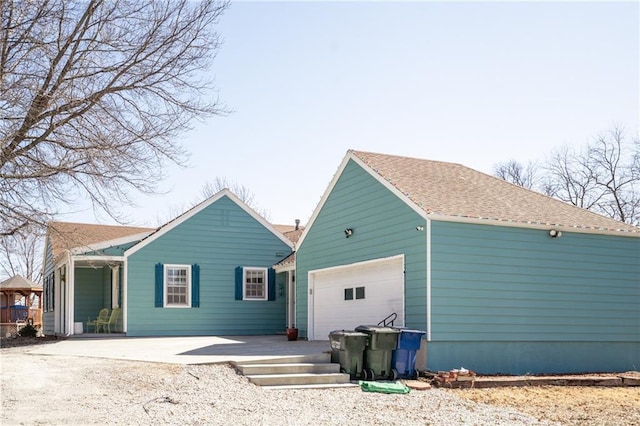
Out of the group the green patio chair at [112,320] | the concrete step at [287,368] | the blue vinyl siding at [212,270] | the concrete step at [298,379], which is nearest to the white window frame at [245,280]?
the blue vinyl siding at [212,270]

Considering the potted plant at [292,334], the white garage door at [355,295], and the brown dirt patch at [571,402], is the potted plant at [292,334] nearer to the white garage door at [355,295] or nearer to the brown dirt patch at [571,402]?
the white garage door at [355,295]

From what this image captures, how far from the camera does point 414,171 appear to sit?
1756 cm

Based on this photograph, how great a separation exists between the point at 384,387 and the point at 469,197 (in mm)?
5716

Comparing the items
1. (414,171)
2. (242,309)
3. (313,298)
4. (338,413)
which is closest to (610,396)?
(338,413)

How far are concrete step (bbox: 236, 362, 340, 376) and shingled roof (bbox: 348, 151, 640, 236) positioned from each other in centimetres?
360

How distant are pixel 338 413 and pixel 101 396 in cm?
339

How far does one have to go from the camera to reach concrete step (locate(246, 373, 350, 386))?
12055 millimetres

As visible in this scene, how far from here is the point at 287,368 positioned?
1272cm

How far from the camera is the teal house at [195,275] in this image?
866 inches

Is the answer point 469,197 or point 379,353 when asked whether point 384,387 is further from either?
point 469,197

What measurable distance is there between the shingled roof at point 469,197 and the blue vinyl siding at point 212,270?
719cm

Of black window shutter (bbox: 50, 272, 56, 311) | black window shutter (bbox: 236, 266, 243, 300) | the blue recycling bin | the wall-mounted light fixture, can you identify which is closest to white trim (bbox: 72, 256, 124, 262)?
black window shutter (bbox: 236, 266, 243, 300)

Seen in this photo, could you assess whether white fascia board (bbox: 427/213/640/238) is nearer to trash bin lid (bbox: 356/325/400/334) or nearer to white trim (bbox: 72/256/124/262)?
trash bin lid (bbox: 356/325/400/334)

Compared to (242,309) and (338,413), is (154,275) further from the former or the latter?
(338,413)
